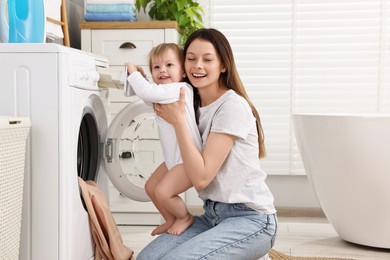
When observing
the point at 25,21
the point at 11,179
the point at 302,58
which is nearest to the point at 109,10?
the point at 302,58

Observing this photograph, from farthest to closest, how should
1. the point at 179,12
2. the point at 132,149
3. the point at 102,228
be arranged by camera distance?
1. the point at 179,12
2. the point at 132,149
3. the point at 102,228

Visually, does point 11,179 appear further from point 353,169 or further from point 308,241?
point 308,241

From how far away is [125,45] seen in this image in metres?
3.62

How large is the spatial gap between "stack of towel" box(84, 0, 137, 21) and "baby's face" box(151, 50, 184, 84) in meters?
1.41

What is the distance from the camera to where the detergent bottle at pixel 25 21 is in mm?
2244

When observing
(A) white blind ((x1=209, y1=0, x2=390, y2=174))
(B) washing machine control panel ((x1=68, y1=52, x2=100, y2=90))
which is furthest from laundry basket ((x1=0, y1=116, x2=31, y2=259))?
(A) white blind ((x1=209, y1=0, x2=390, y2=174))

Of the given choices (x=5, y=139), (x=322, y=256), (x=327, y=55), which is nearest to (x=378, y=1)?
(x=327, y=55)

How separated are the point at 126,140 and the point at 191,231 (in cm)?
71

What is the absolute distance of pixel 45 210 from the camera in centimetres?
201

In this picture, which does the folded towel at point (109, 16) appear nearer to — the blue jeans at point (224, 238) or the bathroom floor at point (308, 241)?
the bathroom floor at point (308, 241)

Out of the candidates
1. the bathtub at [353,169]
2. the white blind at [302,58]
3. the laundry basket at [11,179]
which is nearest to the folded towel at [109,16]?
the white blind at [302,58]

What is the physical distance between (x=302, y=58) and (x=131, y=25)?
1130 millimetres

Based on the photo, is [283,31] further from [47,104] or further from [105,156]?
[47,104]

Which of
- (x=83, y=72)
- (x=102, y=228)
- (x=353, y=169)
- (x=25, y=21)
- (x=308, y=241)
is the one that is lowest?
(x=308, y=241)
